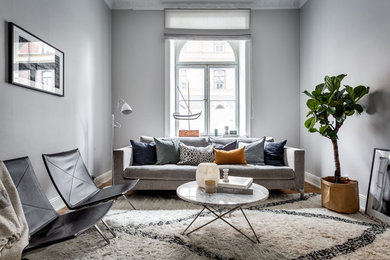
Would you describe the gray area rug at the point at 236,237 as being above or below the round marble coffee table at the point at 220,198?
below

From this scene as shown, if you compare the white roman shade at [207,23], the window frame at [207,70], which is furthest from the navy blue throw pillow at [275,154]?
the white roman shade at [207,23]

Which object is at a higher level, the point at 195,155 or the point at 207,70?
the point at 207,70

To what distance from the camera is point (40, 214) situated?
1.71 meters

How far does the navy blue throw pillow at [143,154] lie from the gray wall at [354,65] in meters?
2.52

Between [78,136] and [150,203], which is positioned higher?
[78,136]

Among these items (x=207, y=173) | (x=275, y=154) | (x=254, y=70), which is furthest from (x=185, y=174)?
(x=254, y=70)

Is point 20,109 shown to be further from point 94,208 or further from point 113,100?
point 113,100

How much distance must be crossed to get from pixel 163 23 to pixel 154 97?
1.36 meters

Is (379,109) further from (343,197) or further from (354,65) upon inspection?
(343,197)

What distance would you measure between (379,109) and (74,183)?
10.5 ft

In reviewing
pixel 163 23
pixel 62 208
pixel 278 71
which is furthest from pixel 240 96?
pixel 62 208

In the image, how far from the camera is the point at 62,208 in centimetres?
267

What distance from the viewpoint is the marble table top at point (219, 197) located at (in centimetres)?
171

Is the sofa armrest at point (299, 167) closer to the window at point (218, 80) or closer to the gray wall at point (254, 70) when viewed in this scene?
the gray wall at point (254, 70)
